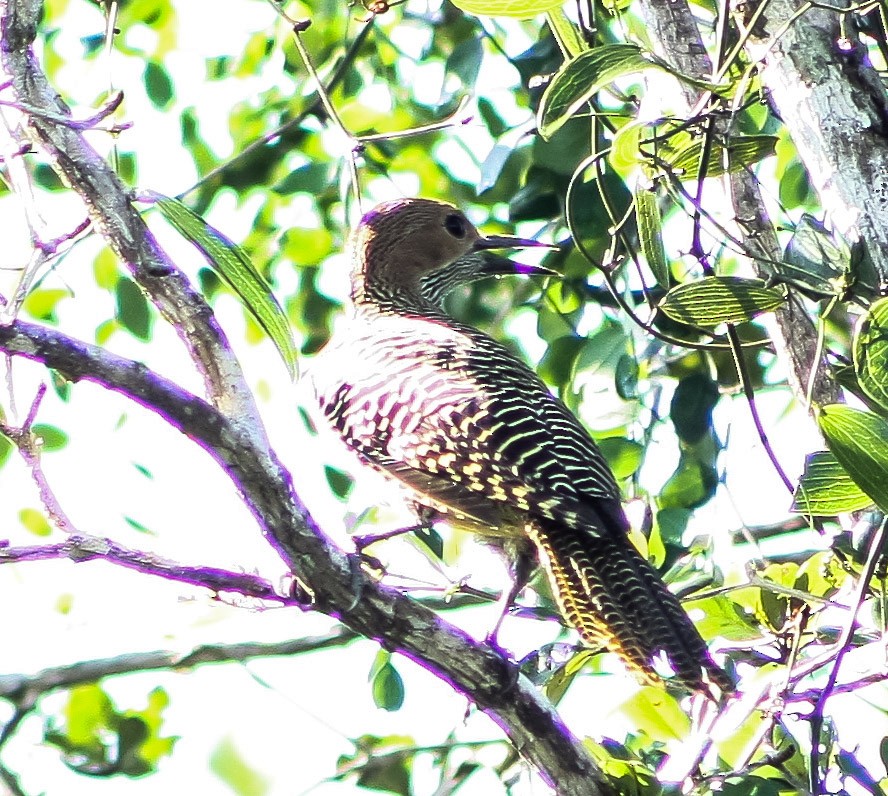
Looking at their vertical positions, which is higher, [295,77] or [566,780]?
[295,77]

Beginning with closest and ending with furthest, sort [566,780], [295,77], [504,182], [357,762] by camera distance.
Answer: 1. [566,780]
2. [357,762]
3. [504,182]
4. [295,77]

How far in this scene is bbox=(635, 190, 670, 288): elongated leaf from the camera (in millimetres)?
2449

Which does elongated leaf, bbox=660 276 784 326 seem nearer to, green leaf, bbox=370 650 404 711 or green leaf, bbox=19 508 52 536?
green leaf, bbox=370 650 404 711

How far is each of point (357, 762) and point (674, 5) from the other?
2.43m

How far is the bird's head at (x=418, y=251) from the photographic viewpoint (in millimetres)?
5297

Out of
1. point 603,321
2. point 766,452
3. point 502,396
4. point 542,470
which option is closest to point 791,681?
point 766,452

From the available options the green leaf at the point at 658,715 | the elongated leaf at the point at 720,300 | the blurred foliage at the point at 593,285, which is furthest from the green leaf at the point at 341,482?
the elongated leaf at the point at 720,300

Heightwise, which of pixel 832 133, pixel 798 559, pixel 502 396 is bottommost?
pixel 798 559

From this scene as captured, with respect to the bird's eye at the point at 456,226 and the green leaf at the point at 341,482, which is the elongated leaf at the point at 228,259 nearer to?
the green leaf at the point at 341,482

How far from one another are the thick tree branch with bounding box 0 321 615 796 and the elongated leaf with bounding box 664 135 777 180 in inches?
38.6

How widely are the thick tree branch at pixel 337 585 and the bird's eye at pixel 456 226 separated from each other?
270 cm

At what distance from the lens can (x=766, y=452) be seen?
2793 millimetres

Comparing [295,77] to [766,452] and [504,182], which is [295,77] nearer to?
[504,182]

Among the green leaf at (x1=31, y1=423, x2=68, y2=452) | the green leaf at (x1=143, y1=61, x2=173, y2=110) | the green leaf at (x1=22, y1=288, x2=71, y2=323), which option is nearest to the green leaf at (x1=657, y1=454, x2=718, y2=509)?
the green leaf at (x1=31, y1=423, x2=68, y2=452)
